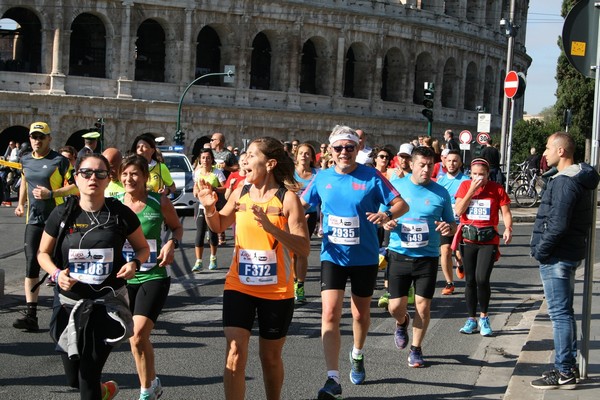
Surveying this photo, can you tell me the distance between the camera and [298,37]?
4681 centimetres

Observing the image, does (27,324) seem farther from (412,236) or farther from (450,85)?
(450,85)

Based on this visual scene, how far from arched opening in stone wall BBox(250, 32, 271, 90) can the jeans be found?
41128 mm

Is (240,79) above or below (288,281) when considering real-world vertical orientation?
above

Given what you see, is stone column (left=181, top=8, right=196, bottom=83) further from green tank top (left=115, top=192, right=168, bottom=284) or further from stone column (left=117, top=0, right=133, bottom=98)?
green tank top (left=115, top=192, right=168, bottom=284)

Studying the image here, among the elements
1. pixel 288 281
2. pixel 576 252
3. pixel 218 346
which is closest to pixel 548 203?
pixel 576 252

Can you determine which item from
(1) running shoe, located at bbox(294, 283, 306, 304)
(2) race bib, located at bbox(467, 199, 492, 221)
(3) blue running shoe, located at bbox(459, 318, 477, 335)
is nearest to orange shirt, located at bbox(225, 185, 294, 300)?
(2) race bib, located at bbox(467, 199, 492, 221)

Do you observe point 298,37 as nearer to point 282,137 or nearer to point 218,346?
point 282,137

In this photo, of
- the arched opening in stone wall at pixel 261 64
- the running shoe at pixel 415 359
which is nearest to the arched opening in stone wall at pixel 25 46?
the arched opening in stone wall at pixel 261 64

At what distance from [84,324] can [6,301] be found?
5845mm

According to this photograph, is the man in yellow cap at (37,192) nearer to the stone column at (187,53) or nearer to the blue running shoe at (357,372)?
the blue running shoe at (357,372)

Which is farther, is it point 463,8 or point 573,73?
point 463,8

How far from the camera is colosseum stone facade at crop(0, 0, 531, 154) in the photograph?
40625mm

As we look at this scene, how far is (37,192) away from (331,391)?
388 cm

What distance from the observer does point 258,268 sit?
5.91 m
